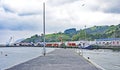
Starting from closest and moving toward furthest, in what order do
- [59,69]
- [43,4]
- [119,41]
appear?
[59,69], [43,4], [119,41]

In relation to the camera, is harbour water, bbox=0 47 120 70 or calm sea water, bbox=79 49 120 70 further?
harbour water, bbox=0 47 120 70

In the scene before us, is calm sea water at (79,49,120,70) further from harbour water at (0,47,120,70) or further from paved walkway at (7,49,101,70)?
paved walkway at (7,49,101,70)

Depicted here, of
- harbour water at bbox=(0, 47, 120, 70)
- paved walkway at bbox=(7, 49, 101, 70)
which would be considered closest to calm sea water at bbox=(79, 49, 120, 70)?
harbour water at bbox=(0, 47, 120, 70)

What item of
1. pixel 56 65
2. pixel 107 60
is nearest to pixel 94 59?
pixel 107 60

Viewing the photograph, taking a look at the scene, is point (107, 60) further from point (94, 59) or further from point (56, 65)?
point (56, 65)

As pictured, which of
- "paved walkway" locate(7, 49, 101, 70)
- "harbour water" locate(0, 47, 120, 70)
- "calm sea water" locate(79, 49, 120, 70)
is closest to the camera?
"paved walkway" locate(7, 49, 101, 70)

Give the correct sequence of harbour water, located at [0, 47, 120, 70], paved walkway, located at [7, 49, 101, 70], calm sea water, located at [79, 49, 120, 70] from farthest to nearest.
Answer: harbour water, located at [0, 47, 120, 70], calm sea water, located at [79, 49, 120, 70], paved walkway, located at [7, 49, 101, 70]

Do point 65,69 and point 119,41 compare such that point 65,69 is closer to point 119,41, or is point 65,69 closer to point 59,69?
point 59,69

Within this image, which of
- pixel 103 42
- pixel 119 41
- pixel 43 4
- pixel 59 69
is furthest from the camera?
pixel 103 42

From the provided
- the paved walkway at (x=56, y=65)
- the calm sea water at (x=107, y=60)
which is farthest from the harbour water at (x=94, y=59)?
the paved walkway at (x=56, y=65)

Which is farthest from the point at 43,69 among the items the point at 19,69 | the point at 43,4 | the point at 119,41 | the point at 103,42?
the point at 103,42

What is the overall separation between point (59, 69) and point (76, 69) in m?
1.43

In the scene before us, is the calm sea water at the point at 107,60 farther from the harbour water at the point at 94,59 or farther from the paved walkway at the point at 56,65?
the paved walkway at the point at 56,65

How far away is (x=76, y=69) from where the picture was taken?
26.3 metres
